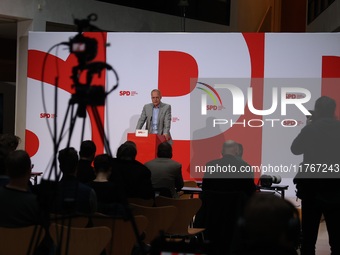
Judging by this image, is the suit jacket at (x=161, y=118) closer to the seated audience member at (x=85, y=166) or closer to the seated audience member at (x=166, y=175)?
the seated audience member at (x=166, y=175)

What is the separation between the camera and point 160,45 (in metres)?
10.6

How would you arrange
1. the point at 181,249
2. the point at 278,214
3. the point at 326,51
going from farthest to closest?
the point at 326,51 → the point at 181,249 → the point at 278,214

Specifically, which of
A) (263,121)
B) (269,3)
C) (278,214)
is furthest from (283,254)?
(269,3)

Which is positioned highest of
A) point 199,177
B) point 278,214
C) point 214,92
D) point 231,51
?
point 231,51

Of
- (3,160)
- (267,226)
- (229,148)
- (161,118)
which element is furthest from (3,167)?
(161,118)

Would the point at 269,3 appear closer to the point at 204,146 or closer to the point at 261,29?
the point at 261,29

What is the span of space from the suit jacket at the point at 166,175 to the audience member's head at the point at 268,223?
13.4ft

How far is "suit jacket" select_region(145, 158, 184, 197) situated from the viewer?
240 inches

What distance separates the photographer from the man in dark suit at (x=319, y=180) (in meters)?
4.91

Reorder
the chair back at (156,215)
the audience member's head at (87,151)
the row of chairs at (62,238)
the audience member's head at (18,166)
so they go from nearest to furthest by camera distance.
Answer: the row of chairs at (62,238)
the audience member's head at (18,166)
the chair back at (156,215)
the audience member's head at (87,151)

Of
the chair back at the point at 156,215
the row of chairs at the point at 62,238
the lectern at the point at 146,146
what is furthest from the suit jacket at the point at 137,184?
the lectern at the point at 146,146

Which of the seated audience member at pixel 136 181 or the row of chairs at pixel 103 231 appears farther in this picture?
the seated audience member at pixel 136 181

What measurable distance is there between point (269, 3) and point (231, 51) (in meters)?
5.87

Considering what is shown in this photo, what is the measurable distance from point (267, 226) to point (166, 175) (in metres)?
4.18
